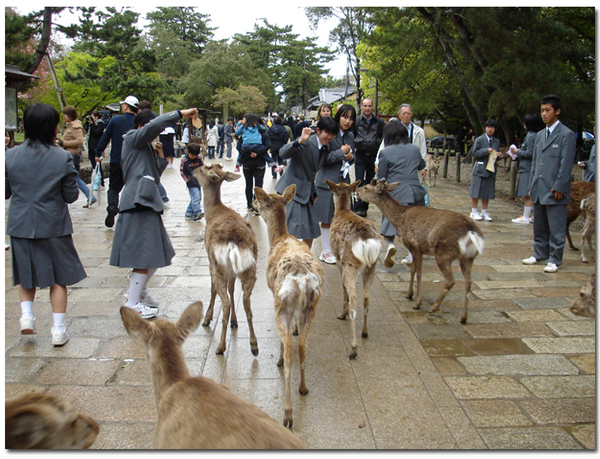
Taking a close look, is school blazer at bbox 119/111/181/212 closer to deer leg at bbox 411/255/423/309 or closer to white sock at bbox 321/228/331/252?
white sock at bbox 321/228/331/252

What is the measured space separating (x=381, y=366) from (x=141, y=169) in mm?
2784

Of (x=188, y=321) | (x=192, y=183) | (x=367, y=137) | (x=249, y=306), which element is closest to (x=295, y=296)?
(x=249, y=306)

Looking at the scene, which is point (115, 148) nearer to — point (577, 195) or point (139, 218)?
point (139, 218)

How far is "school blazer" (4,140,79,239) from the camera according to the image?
3.86 metres

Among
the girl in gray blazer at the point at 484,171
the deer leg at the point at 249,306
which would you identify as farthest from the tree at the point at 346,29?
the deer leg at the point at 249,306

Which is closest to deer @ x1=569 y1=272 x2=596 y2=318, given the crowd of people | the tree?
the crowd of people

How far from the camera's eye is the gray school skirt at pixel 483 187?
9.42 metres

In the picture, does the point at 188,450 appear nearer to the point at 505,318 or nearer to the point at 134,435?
the point at 134,435

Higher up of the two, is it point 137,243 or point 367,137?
point 367,137

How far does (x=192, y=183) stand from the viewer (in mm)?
9211

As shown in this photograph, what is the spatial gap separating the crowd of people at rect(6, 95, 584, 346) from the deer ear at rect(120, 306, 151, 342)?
6.55ft

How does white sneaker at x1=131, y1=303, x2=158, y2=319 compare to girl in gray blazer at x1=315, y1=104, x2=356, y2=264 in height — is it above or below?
below

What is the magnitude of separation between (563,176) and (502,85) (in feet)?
21.7

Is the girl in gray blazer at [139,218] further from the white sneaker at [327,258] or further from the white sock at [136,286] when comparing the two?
the white sneaker at [327,258]
